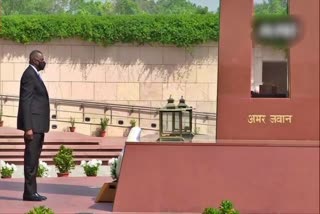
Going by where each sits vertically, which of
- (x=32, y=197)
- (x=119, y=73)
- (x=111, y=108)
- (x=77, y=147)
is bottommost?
(x=77, y=147)

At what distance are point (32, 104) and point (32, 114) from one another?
0.10 m

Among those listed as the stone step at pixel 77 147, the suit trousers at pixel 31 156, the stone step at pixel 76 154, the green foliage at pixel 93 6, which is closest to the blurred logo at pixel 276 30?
the suit trousers at pixel 31 156

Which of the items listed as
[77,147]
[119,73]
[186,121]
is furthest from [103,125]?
[186,121]

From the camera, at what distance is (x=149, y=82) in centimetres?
2205

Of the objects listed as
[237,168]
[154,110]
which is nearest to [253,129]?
[237,168]

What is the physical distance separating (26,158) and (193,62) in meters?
14.4

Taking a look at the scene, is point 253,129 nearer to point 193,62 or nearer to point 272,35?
point 272,35

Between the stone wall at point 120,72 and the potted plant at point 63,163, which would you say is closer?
the potted plant at point 63,163

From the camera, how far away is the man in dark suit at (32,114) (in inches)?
313

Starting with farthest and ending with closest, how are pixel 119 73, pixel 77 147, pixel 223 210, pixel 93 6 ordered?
pixel 93 6
pixel 119 73
pixel 77 147
pixel 223 210

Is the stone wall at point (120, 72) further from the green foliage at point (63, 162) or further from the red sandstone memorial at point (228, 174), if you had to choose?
the red sandstone memorial at point (228, 174)

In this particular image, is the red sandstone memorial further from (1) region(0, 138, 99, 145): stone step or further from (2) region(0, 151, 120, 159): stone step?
(1) region(0, 138, 99, 145): stone step

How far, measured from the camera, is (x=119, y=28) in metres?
22.0

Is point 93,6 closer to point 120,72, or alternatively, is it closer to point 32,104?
point 120,72
